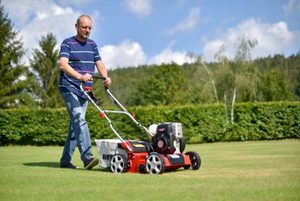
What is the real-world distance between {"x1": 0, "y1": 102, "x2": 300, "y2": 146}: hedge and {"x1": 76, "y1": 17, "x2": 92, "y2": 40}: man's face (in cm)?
1390

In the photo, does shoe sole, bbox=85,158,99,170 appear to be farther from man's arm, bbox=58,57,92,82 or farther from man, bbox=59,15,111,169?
man's arm, bbox=58,57,92,82

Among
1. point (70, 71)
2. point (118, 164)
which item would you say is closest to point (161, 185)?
point (118, 164)

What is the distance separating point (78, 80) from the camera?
25.4 ft

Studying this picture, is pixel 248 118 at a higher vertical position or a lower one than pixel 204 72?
lower

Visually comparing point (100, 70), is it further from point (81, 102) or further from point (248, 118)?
point (248, 118)

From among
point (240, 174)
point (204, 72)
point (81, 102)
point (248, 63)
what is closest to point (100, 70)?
point (81, 102)

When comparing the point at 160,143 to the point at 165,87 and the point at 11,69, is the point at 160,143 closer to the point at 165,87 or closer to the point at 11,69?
the point at 11,69

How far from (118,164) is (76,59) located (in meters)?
1.86

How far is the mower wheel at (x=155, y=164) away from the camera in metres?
6.61

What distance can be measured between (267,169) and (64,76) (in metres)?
3.37

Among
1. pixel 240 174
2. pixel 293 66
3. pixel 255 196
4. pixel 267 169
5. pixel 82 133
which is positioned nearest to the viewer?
pixel 255 196

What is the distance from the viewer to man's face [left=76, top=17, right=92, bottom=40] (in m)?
7.64

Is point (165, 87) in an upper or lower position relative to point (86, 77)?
upper

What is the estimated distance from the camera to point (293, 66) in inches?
3637
